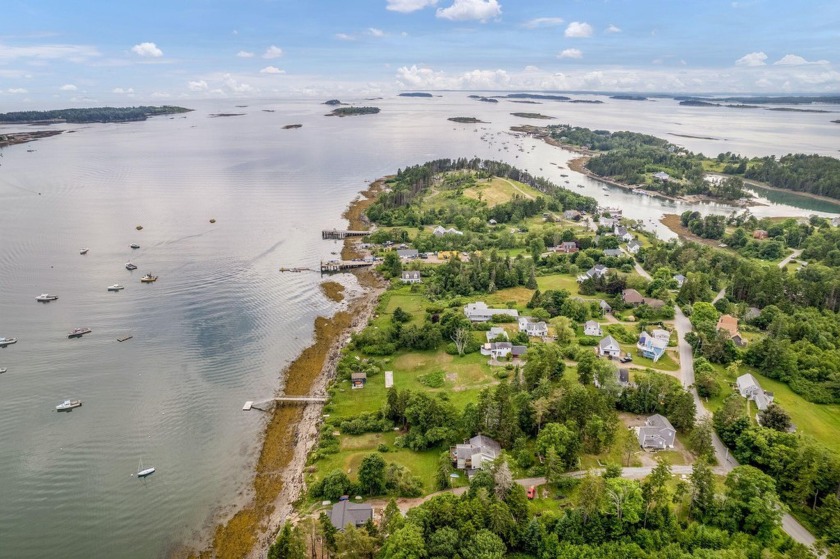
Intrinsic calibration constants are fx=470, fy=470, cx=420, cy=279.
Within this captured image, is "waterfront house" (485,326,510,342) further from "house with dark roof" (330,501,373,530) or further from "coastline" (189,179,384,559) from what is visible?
"house with dark roof" (330,501,373,530)

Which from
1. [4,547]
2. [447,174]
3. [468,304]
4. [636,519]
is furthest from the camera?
[447,174]

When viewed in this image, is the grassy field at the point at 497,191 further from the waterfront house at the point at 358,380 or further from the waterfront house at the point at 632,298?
the waterfront house at the point at 358,380

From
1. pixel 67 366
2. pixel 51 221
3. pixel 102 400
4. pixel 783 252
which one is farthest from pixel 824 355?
pixel 51 221

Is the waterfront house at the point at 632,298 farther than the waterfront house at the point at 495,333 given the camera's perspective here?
Yes

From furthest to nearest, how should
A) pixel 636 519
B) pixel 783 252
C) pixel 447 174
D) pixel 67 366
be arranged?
1. pixel 447 174
2. pixel 783 252
3. pixel 67 366
4. pixel 636 519

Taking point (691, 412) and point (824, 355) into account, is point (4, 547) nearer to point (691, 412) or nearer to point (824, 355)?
point (691, 412)

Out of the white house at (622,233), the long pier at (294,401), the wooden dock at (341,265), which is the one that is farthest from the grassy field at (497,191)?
the long pier at (294,401)
